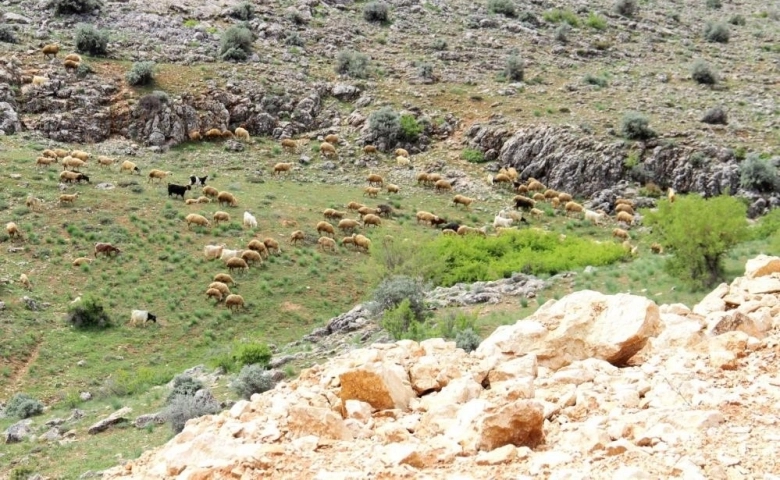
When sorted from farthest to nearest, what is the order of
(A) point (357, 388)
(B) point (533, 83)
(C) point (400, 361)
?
(B) point (533, 83)
(C) point (400, 361)
(A) point (357, 388)

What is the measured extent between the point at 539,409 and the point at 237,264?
26.1 meters

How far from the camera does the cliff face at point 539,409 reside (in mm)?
6891

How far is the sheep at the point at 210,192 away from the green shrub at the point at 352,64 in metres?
17.9

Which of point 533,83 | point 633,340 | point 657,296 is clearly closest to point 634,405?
point 633,340

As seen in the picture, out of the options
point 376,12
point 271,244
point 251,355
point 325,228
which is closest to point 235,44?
point 376,12

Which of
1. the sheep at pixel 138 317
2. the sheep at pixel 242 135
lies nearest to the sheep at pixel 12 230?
the sheep at pixel 138 317

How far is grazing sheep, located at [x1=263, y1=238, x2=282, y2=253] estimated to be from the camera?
34.3 m

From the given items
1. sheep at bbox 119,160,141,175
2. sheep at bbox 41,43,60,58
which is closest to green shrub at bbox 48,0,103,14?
sheep at bbox 41,43,60,58

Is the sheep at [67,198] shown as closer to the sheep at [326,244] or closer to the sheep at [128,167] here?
the sheep at [128,167]

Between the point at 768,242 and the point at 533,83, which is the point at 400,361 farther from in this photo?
the point at 533,83

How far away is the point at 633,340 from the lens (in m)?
9.94

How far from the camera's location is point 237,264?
32.4m

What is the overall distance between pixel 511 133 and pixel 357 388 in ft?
131

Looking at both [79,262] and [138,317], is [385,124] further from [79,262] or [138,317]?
[138,317]
